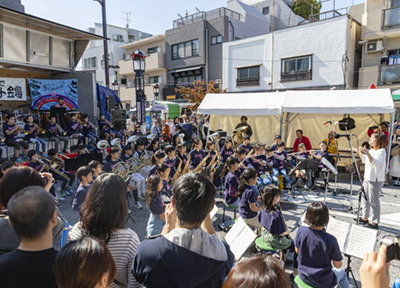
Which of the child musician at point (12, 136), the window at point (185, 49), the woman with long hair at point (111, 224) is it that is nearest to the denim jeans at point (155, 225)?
the woman with long hair at point (111, 224)

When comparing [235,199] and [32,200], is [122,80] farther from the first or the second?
[32,200]

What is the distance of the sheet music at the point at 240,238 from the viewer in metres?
2.76

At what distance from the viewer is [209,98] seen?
11.8 m

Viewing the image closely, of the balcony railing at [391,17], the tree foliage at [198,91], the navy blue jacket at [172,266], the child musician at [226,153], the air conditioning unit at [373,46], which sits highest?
the balcony railing at [391,17]

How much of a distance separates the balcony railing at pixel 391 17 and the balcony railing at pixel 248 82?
8389 mm

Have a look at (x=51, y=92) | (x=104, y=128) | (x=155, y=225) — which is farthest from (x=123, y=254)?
(x=51, y=92)

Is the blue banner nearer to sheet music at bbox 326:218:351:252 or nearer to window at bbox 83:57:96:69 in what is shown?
sheet music at bbox 326:218:351:252

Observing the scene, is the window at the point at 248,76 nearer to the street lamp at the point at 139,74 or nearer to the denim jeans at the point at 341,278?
the street lamp at the point at 139,74

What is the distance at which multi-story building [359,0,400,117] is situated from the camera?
15008 millimetres

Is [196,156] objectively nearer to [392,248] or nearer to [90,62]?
[392,248]

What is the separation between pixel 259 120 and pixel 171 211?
10.5 meters

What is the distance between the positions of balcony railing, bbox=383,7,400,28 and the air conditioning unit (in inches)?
37.0

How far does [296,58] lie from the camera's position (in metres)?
18.5

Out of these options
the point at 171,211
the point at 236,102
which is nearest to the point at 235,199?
the point at 171,211
